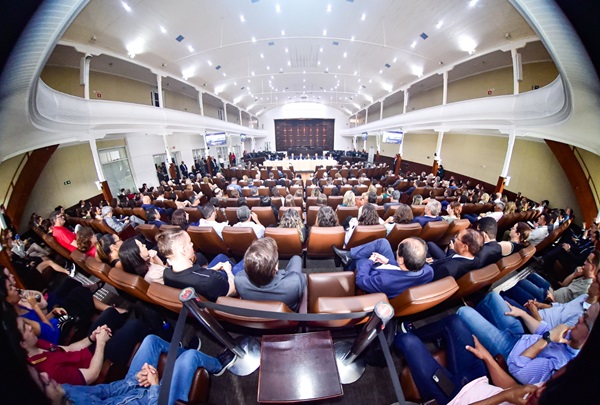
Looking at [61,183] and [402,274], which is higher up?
[61,183]

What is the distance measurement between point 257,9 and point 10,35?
27.1 feet

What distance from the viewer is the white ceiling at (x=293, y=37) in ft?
16.3

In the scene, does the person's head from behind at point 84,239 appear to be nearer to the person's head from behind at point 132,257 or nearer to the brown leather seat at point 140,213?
the person's head from behind at point 132,257

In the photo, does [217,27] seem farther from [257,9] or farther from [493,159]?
[493,159]

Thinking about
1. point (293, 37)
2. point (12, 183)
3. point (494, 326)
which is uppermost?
point (293, 37)

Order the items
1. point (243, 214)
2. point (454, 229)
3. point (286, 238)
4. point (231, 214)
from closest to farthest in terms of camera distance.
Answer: point (286, 238) → point (454, 229) → point (243, 214) → point (231, 214)

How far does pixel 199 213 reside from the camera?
3.64m

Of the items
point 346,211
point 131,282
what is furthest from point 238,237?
point 346,211

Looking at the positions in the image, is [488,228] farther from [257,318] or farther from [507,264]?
[257,318]

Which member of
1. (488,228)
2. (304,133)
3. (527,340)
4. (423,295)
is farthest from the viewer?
(304,133)

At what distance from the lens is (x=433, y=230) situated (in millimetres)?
2678

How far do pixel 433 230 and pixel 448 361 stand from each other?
184 centimetres

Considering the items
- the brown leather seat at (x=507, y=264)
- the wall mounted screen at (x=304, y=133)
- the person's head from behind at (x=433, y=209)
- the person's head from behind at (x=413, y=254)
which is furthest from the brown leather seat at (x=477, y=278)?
the wall mounted screen at (x=304, y=133)

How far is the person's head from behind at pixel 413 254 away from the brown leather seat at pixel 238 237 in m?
1.83
